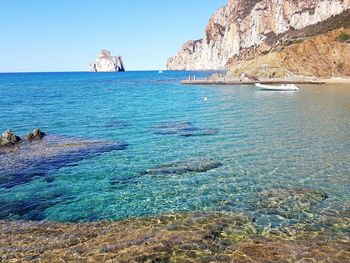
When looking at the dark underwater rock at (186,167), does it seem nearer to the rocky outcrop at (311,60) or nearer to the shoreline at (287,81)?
the shoreline at (287,81)

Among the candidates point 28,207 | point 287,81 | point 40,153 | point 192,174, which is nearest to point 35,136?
point 40,153

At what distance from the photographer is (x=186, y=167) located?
74.6 ft

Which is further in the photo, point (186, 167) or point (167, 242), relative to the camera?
point (186, 167)

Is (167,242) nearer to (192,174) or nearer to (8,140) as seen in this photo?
(192,174)

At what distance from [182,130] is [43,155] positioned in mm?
14317

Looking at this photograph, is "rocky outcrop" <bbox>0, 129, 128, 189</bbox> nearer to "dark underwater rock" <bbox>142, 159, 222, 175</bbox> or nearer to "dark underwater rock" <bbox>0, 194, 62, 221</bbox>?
"dark underwater rock" <bbox>0, 194, 62, 221</bbox>

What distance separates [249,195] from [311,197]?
2956 mm

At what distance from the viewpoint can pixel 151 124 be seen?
4131 centimetres

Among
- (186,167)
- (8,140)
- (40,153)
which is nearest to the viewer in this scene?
(186,167)

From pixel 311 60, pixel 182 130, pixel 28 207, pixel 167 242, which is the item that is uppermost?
pixel 311 60

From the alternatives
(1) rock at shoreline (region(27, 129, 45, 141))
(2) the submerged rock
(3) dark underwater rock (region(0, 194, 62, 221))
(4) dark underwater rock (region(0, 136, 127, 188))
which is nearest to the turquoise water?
(3) dark underwater rock (region(0, 194, 62, 221))

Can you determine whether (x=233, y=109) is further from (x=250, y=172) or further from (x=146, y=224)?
(x=146, y=224)

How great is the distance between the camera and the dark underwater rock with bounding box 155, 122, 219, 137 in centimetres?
3447

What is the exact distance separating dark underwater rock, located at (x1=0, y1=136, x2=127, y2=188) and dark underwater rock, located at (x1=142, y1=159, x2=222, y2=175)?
6.72 m
